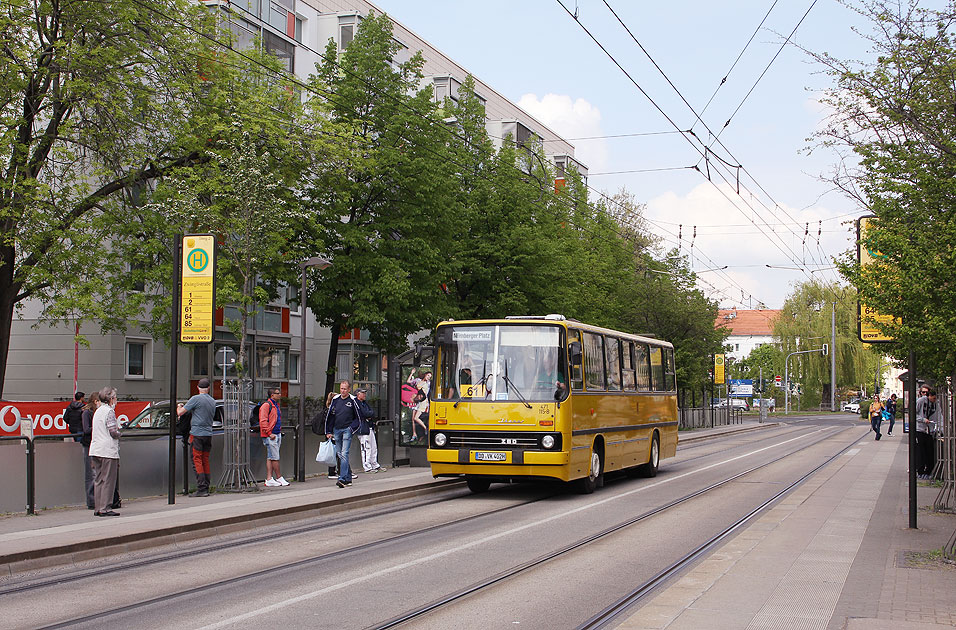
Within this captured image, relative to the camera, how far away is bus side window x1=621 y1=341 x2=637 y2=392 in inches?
812

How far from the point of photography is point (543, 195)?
41594mm

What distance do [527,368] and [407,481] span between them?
13.6ft

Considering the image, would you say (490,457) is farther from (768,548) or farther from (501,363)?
(768,548)

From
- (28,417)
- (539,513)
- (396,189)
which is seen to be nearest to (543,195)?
(396,189)

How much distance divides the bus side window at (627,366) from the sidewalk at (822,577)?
5237 mm

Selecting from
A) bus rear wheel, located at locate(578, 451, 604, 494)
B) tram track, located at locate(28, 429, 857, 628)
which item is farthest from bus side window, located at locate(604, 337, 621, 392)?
tram track, located at locate(28, 429, 857, 628)

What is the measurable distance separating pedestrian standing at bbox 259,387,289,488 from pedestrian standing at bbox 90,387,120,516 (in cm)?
433

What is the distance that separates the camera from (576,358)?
1719cm

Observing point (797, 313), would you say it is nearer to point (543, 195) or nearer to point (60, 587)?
point (543, 195)

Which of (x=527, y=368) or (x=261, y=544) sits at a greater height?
(x=527, y=368)

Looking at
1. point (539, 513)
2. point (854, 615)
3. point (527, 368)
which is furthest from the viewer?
point (527, 368)

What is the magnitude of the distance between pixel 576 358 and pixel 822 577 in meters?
8.16

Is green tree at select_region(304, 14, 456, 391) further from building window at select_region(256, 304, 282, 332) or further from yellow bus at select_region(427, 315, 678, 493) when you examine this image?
yellow bus at select_region(427, 315, 678, 493)

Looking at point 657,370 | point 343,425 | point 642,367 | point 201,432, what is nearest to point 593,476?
point 642,367
